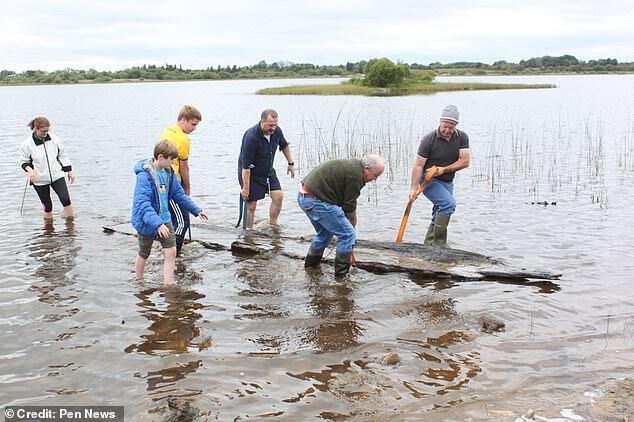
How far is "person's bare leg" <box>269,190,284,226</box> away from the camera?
11156 millimetres

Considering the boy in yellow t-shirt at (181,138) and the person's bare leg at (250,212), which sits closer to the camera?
the boy in yellow t-shirt at (181,138)

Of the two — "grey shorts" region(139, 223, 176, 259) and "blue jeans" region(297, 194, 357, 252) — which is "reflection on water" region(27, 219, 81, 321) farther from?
"blue jeans" region(297, 194, 357, 252)

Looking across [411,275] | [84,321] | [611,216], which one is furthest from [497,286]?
[611,216]

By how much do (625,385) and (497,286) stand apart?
291 cm

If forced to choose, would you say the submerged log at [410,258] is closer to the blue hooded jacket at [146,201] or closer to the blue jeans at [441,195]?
the blue jeans at [441,195]

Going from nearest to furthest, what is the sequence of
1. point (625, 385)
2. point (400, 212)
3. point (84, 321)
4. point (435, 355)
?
point (625, 385) → point (435, 355) → point (84, 321) → point (400, 212)

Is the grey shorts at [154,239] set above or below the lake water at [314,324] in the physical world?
above

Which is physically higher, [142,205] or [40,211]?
[142,205]

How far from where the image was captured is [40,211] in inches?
539

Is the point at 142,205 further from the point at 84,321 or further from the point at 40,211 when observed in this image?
the point at 40,211

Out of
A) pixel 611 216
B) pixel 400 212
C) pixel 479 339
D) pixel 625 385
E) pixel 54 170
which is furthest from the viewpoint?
pixel 400 212

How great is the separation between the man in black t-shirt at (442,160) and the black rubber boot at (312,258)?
171 centimetres

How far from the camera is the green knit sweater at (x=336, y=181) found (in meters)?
7.78

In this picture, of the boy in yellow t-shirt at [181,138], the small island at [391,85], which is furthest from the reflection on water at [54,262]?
the small island at [391,85]
